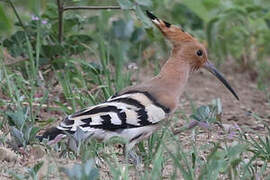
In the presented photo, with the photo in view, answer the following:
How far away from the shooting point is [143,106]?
10.5 feet

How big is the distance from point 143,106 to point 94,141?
278mm

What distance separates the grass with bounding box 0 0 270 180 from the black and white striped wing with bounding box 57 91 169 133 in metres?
0.08

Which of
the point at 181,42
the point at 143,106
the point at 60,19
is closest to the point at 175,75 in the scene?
the point at 181,42

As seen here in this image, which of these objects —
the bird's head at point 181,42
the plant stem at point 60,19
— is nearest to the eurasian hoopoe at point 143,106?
the bird's head at point 181,42

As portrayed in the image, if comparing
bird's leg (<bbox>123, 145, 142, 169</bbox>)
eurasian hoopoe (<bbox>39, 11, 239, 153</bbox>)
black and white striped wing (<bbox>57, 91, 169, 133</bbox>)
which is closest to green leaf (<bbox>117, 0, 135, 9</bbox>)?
eurasian hoopoe (<bbox>39, 11, 239, 153</bbox>)

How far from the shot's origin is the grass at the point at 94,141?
2.68 m

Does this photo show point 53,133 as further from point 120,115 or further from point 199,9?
point 199,9

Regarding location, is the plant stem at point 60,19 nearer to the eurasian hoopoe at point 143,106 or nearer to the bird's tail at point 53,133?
the eurasian hoopoe at point 143,106

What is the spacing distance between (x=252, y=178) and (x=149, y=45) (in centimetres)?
275

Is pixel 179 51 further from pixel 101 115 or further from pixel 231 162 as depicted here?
pixel 231 162

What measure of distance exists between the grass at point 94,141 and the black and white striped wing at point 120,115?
78 millimetres

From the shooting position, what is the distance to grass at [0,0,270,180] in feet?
8.78

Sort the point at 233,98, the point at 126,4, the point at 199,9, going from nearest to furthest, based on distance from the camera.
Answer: the point at 126,4 → the point at 233,98 → the point at 199,9

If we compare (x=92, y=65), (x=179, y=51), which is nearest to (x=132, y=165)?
(x=179, y=51)
